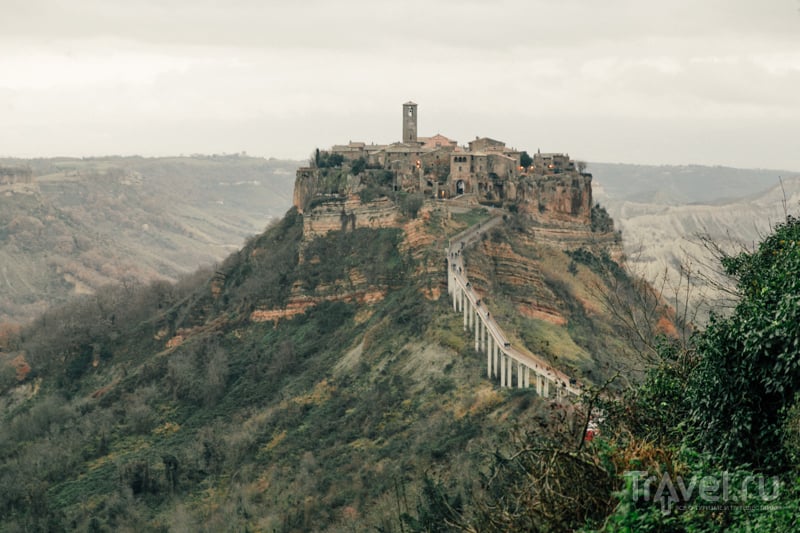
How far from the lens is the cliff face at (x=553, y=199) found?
258 feet

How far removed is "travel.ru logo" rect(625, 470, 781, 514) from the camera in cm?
1783

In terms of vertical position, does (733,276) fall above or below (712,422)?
above

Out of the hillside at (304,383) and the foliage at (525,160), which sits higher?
the foliage at (525,160)

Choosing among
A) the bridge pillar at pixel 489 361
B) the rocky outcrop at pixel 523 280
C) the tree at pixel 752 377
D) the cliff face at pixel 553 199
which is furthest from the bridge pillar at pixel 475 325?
the tree at pixel 752 377

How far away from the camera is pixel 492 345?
52625 millimetres

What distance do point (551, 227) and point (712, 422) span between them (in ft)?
189

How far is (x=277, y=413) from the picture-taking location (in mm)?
65750

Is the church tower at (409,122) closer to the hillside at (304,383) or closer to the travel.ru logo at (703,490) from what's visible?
the hillside at (304,383)

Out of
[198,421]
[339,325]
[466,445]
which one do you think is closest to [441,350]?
[466,445]

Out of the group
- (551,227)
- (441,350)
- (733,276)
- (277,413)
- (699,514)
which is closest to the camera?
(699,514)

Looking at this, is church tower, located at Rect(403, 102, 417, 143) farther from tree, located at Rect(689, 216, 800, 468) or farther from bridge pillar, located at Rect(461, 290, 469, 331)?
tree, located at Rect(689, 216, 800, 468)

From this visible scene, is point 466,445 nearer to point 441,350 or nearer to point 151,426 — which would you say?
point 441,350

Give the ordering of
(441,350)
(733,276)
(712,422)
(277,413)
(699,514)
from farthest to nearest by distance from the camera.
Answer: (277,413), (441,350), (733,276), (712,422), (699,514)

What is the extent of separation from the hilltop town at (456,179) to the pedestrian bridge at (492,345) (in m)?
11.6
